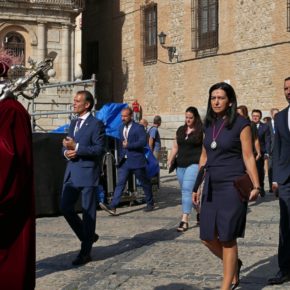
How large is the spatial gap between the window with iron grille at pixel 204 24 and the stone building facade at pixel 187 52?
1.6 inches

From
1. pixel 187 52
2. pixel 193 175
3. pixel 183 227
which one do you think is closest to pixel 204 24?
pixel 187 52

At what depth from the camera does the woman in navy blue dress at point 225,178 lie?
5168 mm

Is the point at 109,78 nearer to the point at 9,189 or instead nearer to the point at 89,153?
the point at 89,153

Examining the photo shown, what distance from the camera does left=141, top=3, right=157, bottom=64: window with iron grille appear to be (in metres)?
28.4

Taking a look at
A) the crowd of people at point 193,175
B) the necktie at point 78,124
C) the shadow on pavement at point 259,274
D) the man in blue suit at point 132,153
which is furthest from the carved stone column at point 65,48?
the shadow on pavement at point 259,274

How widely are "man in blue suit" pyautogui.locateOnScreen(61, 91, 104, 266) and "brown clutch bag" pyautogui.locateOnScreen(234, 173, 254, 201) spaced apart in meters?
2.18

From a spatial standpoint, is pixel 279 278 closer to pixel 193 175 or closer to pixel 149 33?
pixel 193 175

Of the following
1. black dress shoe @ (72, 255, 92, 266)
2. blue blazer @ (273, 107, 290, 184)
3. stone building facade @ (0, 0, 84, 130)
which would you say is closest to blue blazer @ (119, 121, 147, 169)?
black dress shoe @ (72, 255, 92, 266)

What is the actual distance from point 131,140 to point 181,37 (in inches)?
643

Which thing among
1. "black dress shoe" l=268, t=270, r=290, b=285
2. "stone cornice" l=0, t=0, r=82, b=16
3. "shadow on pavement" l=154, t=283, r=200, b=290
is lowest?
"shadow on pavement" l=154, t=283, r=200, b=290

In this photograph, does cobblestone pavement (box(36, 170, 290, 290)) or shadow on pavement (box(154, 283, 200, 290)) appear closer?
shadow on pavement (box(154, 283, 200, 290))

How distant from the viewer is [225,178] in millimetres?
5254

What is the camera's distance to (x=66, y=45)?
29.2 m

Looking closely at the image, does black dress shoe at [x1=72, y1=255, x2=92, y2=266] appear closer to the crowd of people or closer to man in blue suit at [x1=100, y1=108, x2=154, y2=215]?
the crowd of people
